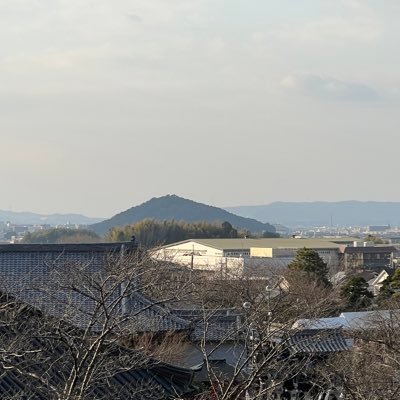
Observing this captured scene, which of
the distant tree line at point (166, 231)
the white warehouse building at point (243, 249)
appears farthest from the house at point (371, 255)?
the distant tree line at point (166, 231)

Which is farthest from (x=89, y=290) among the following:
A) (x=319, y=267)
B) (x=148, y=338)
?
(x=319, y=267)

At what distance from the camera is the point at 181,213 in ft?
618

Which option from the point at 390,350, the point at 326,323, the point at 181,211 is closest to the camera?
the point at 390,350

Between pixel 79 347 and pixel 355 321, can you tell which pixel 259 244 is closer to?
pixel 355 321

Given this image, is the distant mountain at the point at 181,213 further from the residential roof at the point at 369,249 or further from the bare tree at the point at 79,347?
the bare tree at the point at 79,347

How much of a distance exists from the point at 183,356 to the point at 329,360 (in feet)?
10.3

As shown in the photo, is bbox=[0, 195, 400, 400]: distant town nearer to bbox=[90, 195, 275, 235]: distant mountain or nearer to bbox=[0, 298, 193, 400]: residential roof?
bbox=[0, 298, 193, 400]: residential roof

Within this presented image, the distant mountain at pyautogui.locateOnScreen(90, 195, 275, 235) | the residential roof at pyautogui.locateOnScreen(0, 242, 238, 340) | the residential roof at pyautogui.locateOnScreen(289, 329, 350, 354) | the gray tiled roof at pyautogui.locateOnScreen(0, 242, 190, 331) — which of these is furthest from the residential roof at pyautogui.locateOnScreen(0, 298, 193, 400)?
the distant mountain at pyautogui.locateOnScreen(90, 195, 275, 235)

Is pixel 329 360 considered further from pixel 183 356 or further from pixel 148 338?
pixel 148 338

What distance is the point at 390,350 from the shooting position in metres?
13.6

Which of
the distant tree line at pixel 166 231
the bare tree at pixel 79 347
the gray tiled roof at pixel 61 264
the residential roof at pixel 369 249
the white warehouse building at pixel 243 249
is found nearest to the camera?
the bare tree at pixel 79 347

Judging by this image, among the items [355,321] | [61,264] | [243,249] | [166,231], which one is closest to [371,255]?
[243,249]

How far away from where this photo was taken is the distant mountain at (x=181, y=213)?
179125 mm

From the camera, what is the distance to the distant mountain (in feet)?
588
